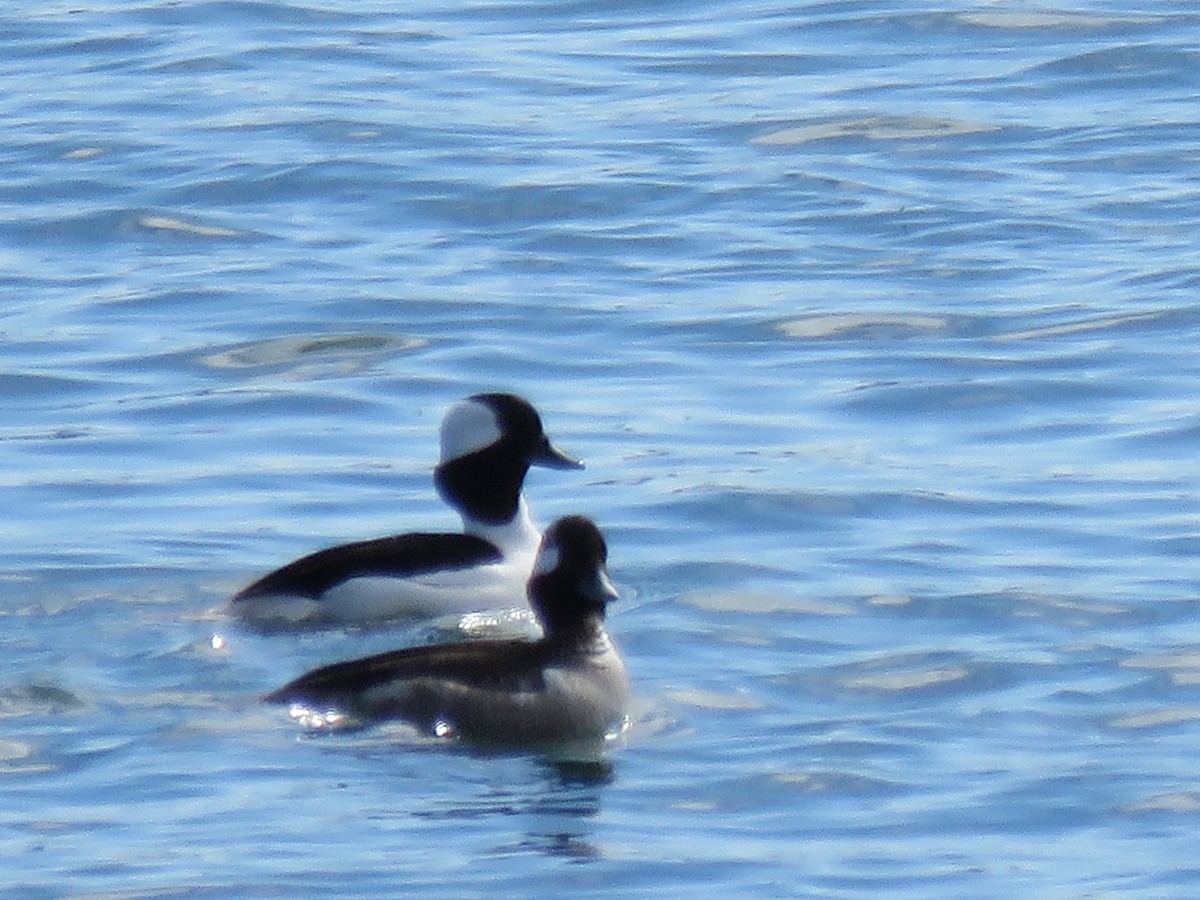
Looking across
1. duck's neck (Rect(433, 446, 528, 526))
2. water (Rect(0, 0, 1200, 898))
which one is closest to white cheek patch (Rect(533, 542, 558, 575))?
water (Rect(0, 0, 1200, 898))

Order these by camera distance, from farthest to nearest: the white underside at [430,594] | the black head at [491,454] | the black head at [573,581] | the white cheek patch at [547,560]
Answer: the black head at [491,454], the white underside at [430,594], the white cheek patch at [547,560], the black head at [573,581]

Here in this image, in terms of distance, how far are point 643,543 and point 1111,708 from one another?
267 cm

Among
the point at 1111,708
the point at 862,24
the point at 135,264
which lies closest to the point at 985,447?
the point at 1111,708

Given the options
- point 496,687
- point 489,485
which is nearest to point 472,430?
point 489,485

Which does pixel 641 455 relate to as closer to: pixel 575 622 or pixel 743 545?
pixel 743 545

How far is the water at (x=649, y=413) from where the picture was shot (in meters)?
8.94

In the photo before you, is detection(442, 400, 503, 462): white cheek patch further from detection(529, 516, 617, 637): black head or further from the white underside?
detection(529, 516, 617, 637): black head

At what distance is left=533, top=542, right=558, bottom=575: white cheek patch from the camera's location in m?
10.3

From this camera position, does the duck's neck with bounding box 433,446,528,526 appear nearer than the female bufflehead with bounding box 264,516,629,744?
No

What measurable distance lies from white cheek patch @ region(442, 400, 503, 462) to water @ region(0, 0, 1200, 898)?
53 cm

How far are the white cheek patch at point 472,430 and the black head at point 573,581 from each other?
1825mm

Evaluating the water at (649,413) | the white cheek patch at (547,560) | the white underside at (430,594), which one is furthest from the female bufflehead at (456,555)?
the white cheek patch at (547,560)

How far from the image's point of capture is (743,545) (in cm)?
1202

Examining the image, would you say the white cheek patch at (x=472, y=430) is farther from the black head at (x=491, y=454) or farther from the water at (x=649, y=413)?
the water at (x=649, y=413)
